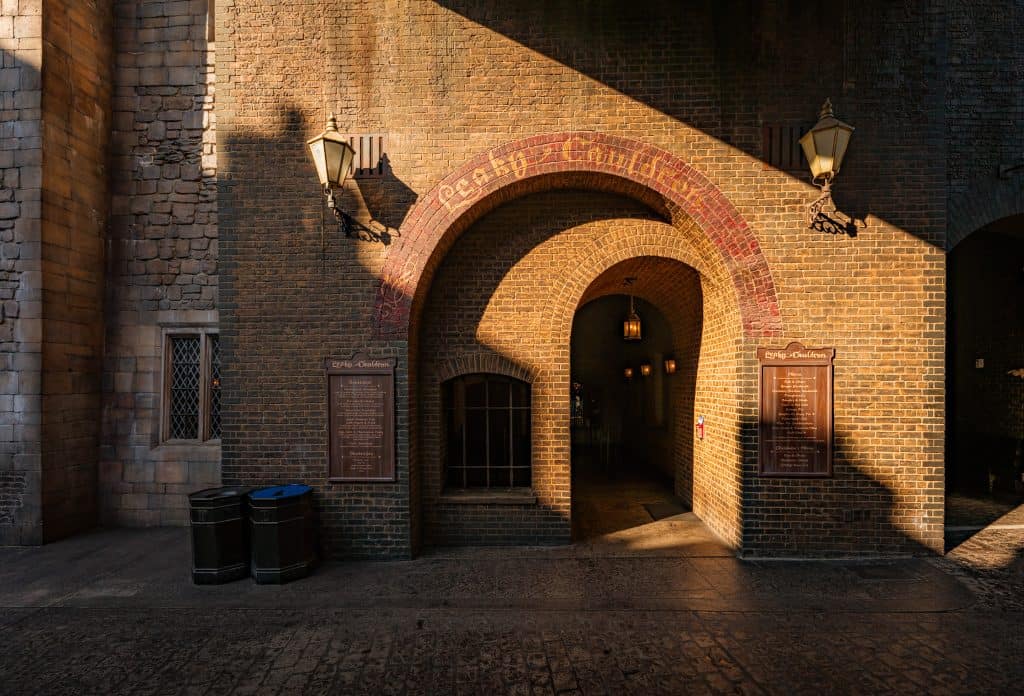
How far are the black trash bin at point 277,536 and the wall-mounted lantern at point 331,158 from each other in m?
3.52

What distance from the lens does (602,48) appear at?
6176 millimetres

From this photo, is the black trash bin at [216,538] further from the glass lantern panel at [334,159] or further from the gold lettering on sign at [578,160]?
the gold lettering on sign at [578,160]

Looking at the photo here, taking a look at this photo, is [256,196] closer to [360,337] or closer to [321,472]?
[360,337]

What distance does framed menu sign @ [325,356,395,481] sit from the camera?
6.12m

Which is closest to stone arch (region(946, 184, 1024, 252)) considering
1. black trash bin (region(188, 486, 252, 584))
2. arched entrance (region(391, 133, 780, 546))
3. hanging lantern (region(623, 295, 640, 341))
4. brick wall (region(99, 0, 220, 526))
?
arched entrance (region(391, 133, 780, 546))

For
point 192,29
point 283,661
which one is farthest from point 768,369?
point 192,29

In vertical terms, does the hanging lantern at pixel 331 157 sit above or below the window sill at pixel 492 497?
above

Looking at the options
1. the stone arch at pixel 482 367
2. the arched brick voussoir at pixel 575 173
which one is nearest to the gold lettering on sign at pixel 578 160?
the arched brick voussoir at pixel 575 173

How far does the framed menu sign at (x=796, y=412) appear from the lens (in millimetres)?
6016

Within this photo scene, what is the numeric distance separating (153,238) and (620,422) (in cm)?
1252

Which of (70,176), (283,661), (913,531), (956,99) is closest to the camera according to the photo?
(283,661)

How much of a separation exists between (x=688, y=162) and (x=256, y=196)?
560cm

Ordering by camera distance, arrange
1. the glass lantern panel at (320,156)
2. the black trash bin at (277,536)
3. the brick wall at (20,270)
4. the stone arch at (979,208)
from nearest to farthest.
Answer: the black trash bin at (277,536), the glass lantern panel at (320,156), the stone arch at (979,208), the brick wall at (20,270)

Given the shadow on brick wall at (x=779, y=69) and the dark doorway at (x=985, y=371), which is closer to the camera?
the shadow on brick wall at (x=779, y=69)
